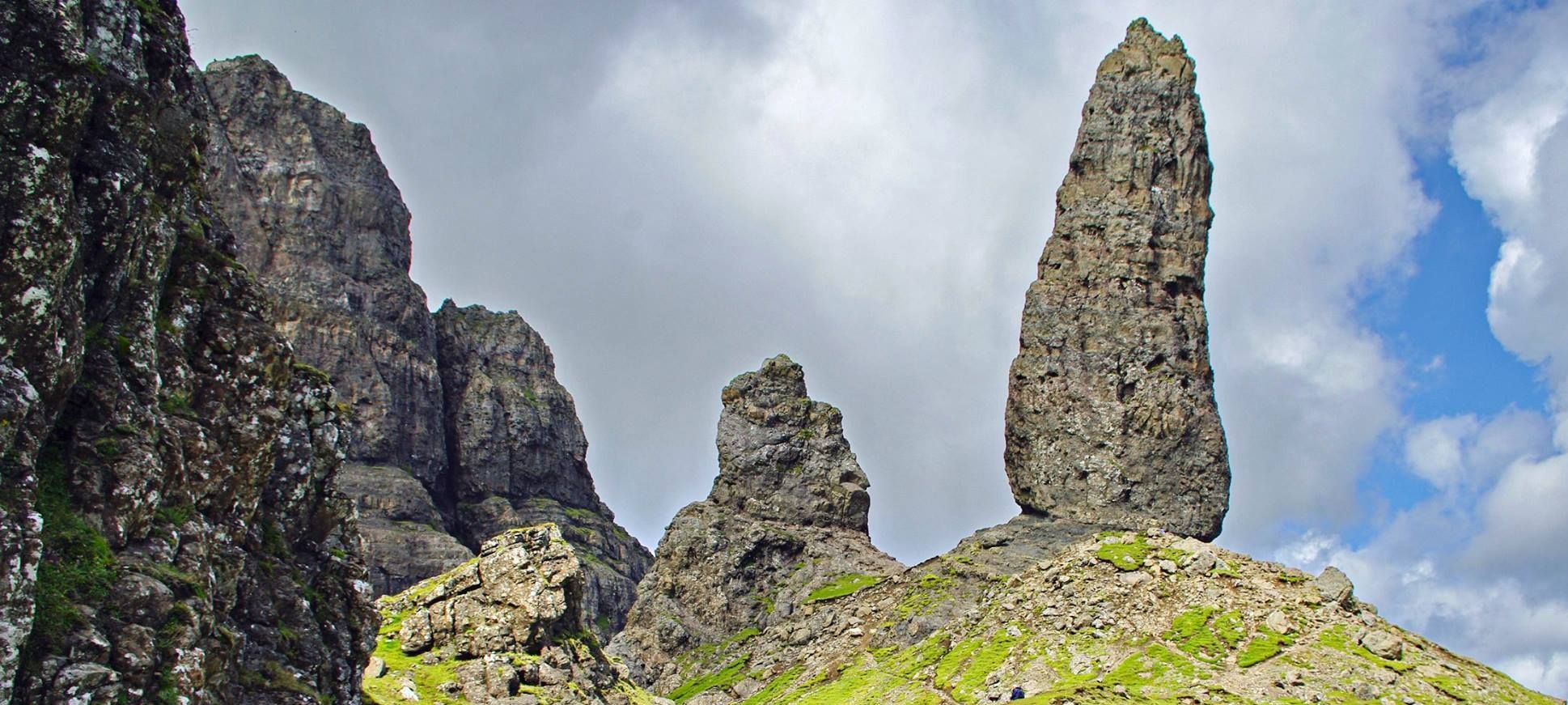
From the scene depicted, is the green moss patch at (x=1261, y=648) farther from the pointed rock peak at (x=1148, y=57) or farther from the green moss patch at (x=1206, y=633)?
the pointed rock peak at (x=1148, y=57)

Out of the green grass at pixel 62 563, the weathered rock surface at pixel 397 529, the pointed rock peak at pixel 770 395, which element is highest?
the pointed rock peak at pixel 770 395

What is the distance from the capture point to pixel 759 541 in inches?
5851

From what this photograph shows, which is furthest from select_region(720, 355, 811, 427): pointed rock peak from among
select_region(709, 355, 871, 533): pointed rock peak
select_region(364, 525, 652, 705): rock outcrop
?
select_region(364, 525, 652, 705): rock outcrop

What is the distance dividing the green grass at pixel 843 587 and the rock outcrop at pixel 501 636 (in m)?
71.5

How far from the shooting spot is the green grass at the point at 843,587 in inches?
5448

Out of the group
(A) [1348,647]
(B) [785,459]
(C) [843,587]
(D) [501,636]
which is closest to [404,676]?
(D) [501,636]

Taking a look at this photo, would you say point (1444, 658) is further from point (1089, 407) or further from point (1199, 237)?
point (1199, 237)

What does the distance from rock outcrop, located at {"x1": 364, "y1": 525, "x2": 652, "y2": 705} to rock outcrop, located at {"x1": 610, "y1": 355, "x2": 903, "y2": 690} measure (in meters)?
69.4

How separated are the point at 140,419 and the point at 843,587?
4413 inches

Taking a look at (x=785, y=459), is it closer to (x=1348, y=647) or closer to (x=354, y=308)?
(x=354, y=308)

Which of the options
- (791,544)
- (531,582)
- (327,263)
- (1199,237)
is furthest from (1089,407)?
(327,263)

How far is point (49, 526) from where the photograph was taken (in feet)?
98.1

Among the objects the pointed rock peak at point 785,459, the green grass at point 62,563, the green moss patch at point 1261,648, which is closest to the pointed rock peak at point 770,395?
the pointed rock peak at point 785,459

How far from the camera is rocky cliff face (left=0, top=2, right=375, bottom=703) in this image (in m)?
29.3
